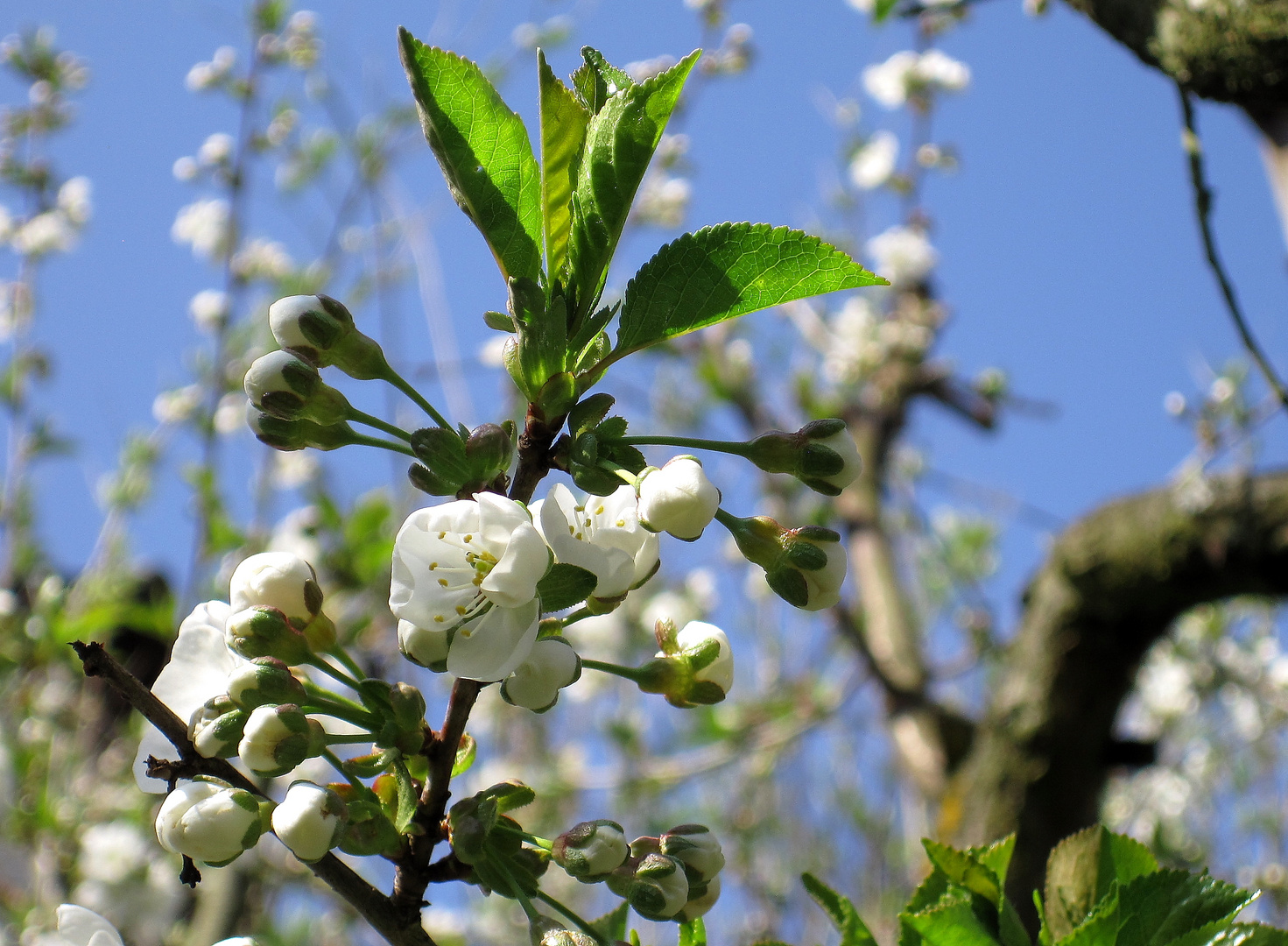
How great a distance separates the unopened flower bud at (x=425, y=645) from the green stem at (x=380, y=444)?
0.48 ft

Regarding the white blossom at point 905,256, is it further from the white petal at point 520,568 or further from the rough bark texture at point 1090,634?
the white petal at point 520,568

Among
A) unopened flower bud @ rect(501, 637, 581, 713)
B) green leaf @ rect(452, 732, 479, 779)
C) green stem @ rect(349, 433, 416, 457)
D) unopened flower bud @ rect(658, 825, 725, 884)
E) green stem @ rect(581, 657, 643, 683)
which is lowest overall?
unopened flower bud @ rect(658, 825, 725, 884)

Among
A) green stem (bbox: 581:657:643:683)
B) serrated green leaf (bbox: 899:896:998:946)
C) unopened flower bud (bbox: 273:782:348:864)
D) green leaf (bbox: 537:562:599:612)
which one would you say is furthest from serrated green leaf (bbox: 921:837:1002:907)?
unopened flower bud (bbox: 273:782:348:864)

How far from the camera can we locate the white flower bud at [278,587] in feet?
2.93

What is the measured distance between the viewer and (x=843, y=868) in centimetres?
543

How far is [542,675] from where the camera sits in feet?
2.63

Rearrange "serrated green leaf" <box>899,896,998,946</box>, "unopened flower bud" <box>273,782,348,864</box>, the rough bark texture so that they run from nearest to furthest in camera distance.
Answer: "unopened flower bud" <box>273,782,348,864</box>, "serrated green leaf" <box>899,896,998,946</box>, the rough bark texture

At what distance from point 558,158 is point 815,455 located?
35cm

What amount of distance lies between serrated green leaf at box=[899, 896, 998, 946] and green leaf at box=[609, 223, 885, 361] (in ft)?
1.68

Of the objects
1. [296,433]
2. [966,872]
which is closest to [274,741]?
[296,433]

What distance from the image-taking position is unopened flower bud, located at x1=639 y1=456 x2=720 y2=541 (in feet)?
2.64

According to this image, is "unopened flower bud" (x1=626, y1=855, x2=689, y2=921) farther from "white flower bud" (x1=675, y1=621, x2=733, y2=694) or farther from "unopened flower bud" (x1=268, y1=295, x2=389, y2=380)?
"unopened flower bud" (x1=268, y1=295, x2=389, y2=380)

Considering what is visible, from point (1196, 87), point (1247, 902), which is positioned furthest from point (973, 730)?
point (1247, 902)

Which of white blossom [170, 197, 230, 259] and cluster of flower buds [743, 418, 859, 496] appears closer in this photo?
cluster of flower buds [743, 418, 859, 496]
